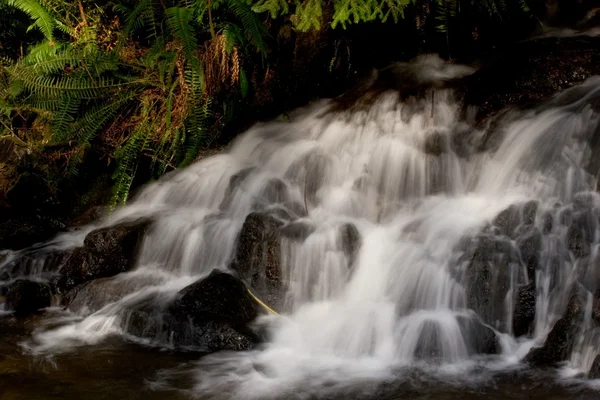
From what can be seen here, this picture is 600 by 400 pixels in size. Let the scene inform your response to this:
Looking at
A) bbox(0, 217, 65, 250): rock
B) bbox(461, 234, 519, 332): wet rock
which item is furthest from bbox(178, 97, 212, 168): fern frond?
bbox(461, 234, 519, 332): wet rock

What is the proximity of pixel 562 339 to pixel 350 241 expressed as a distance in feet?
5.60

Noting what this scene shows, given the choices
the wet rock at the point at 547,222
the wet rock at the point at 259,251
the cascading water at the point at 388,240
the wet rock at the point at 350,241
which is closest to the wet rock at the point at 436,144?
the cascading water at the point at 388,240

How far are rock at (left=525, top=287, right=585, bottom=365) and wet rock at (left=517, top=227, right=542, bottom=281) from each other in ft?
1.12

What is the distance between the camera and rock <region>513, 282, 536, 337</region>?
384cm

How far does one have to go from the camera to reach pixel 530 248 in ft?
13.1

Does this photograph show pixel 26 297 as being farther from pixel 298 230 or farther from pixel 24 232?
pixel 298 230

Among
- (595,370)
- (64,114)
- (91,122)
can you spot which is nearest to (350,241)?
(595,370)

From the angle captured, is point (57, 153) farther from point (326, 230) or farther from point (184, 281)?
point (326, 230)

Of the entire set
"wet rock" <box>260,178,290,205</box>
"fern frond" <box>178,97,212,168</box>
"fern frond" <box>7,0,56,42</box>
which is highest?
"fern frond" <box>7,0,56,42</box>

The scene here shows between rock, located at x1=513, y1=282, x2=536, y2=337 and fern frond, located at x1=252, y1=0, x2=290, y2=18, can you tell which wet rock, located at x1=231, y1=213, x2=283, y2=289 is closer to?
rock, located at x1=513, y1=282, x2=536, y2=337

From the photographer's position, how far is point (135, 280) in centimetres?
509

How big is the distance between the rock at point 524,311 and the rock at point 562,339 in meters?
0.18

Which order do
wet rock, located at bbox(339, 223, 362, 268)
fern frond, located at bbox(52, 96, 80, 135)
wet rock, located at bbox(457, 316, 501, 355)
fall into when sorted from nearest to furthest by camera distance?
wet rock, located at bbox(457, 316, 501, 355) < wet rock, located at bbox(339, 223, 362, 268) < fern frond, located at bbox(52, 96, 80, 135)

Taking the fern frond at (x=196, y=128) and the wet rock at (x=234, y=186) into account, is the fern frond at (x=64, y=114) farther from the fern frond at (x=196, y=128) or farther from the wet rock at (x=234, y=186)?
the wet rock at (x=234, y=186)
